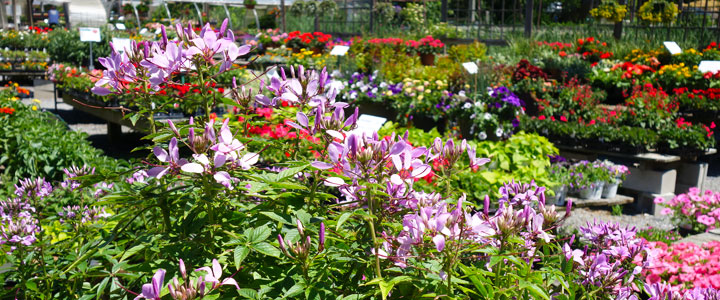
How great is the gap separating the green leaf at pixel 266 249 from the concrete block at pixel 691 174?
6.30 meters

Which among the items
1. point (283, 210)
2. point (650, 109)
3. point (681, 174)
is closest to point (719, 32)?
point (650, 109)

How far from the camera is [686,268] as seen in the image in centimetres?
313

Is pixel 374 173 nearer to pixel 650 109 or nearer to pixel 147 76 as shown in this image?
pixel 147 76

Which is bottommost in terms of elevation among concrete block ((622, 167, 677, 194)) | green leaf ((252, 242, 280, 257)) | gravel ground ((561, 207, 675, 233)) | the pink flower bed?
gravel ground ((561, 207, 675, 233))

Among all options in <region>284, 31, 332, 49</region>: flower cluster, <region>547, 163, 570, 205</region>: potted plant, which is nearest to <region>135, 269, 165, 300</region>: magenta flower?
<region>547, 163, 570, 205</region>: potted plant

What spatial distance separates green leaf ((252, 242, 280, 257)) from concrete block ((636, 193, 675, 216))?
5591 mm

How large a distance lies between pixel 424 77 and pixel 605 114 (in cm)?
224

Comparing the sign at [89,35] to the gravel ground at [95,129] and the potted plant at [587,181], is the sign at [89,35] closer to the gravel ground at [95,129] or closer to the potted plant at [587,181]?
the gravel ground at [95,129]

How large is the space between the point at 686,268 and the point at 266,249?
8.42 ft

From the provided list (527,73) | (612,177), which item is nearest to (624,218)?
(612,177)

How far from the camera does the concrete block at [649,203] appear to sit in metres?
6.11

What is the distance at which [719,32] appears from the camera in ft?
40.7

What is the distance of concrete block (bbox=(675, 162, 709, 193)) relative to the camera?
654cm

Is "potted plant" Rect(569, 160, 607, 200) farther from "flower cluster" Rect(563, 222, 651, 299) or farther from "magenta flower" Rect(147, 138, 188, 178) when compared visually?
"magenta flower" Rect(147, 138, 188, 178)
